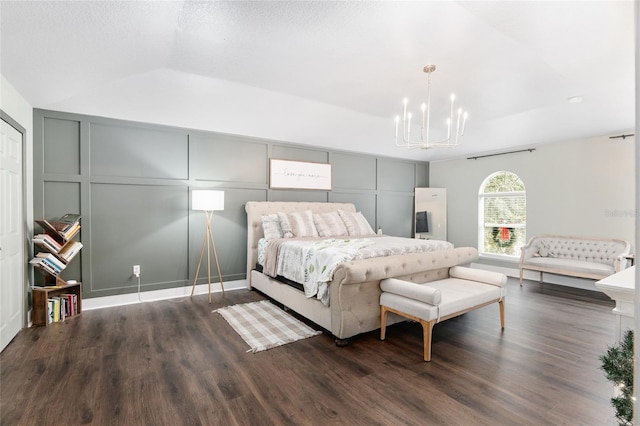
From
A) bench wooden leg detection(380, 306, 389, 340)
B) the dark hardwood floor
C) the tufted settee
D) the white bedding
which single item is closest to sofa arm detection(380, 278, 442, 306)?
bench wooden leg detection(380, 306, 389, 340)

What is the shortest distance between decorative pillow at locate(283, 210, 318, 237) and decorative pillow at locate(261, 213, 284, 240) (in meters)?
0.19

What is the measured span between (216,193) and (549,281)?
5.60m

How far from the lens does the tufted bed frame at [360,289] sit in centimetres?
280

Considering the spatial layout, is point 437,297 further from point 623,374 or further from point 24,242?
point 24,242

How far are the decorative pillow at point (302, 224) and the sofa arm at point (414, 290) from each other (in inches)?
69.1

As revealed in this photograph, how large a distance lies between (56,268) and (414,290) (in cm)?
375

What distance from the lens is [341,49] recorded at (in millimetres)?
2781

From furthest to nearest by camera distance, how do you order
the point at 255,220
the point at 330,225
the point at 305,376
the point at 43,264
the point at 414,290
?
the point at 330,225, the point at 255,220, the point at 43,264, the point at 414,290, the point at 305,376

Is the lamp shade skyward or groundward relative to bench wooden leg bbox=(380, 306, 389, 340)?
skyward

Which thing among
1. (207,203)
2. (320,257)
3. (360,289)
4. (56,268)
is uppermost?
(207,203)

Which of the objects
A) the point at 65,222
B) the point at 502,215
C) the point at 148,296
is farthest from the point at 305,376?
the point at 502,215

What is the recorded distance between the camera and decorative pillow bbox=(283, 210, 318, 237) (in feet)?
14.8

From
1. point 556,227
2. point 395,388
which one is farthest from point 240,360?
point 556,227

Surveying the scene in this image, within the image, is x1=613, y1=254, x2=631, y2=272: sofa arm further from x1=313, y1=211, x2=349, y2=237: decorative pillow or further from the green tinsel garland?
the green tinsel garland
